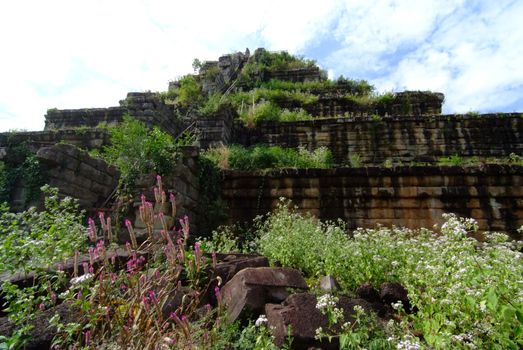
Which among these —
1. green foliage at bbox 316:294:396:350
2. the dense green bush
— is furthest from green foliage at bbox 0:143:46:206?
the dense green bush

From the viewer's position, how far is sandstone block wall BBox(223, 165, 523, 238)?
7.73m

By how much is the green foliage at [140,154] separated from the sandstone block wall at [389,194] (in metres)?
2.26

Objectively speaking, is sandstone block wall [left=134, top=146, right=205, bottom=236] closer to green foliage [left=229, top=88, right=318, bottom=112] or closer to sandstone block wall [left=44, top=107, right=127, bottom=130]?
sandstone block wall [left=44, top=107, right=127, bottom=130]

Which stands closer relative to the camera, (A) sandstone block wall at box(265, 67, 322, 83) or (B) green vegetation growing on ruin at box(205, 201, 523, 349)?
(B) green vegetation growing on ruin at box(205, 201, 523, 349)

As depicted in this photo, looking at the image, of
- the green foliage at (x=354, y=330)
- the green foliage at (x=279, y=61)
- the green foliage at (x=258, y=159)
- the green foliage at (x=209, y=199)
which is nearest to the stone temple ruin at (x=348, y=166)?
the green foliage at (x=209, y=199)

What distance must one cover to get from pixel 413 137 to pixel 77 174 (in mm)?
10051

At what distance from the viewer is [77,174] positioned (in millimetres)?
6258

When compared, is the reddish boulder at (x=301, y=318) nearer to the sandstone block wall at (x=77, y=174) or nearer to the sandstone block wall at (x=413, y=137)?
the sandstone block wall at (x=77, y=174)

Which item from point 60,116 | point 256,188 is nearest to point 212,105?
point 256,188

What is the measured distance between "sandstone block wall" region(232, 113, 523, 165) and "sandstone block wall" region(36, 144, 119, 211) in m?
6.58

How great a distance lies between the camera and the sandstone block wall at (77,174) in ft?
19.6

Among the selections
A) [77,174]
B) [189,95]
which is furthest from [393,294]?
[189,95]

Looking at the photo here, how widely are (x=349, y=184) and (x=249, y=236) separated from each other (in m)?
2.70

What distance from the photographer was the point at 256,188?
841cm
